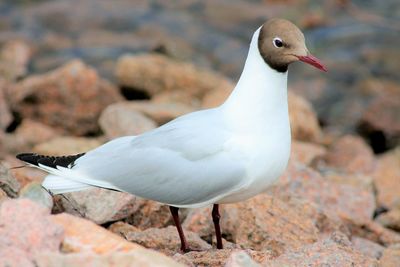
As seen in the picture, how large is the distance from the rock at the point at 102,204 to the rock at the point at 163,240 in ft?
1.18

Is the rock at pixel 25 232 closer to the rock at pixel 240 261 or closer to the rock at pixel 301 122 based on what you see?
the rock at pixel 240 261

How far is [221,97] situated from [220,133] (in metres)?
5.11

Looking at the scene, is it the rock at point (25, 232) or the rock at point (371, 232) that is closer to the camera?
the rock at point (25, 232)

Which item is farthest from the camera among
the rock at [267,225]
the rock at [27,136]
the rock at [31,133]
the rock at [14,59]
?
the rock at [14,59]

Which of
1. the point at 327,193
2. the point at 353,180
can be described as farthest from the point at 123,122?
the point at 353,180

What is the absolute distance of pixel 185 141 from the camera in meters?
5.39

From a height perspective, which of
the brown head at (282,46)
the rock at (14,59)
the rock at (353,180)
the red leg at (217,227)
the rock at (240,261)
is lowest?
the rock at (14,59)

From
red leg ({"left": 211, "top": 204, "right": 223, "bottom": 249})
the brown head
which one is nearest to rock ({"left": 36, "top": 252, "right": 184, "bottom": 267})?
red leg ({"left": 211, "top": 204, "right": 223, "bottom": 249})

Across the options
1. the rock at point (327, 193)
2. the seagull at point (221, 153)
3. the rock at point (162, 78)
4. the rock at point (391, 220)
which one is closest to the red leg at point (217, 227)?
the seagull at point (221, 153)

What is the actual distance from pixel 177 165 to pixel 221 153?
11.7 inches

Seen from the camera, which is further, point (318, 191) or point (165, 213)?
point (318, 191)

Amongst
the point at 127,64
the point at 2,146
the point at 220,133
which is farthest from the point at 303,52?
the point at 127,64

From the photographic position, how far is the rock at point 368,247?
6.63m

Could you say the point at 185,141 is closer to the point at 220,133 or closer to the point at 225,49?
the point at 220,133
